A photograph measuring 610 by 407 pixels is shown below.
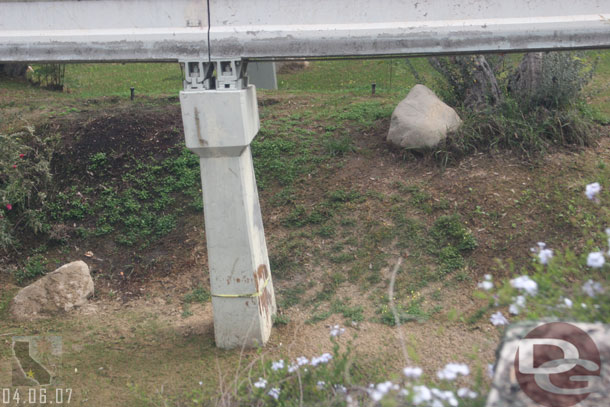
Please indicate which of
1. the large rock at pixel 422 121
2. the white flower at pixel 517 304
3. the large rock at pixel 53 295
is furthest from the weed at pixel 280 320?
the white flower at pixel 517 304

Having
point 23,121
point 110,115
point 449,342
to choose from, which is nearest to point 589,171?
point 449,342

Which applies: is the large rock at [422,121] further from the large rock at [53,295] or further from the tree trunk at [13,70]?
the tree trunk at [13,70]

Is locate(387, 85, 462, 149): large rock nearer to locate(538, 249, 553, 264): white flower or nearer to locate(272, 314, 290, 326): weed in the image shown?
locate(272, 314, 290, 326): weed

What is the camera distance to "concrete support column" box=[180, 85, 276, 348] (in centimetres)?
618

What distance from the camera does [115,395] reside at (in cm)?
617

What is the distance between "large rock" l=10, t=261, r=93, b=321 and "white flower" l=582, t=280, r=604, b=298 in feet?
21.1

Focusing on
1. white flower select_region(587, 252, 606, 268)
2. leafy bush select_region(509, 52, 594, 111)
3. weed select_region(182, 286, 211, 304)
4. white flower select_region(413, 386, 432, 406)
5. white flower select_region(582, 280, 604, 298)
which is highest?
leafy bush select_region(509, 52, 594, 111)

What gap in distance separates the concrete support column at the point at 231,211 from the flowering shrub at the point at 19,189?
390cm

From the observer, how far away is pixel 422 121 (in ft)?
29.8

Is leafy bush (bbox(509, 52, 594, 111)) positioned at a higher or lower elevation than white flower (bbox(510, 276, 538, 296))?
higher

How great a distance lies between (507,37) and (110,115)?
757cm

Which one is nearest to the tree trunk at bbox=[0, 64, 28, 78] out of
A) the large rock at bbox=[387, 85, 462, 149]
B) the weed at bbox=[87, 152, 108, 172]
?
the weed at bbox=[87, 152, 108, 172]

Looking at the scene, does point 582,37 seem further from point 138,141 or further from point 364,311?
point 138,141

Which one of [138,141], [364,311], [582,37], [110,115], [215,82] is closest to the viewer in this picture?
[582,37]
